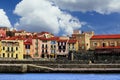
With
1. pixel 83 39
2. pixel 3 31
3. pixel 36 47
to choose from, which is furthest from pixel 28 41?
pixel 3 31

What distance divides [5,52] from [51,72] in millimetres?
35241

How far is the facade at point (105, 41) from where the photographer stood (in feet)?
383

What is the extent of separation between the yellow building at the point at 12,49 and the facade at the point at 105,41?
19048 millimetres

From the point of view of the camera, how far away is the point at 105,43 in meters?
118

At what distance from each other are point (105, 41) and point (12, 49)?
24.1 metres

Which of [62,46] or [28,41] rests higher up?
[28,41]

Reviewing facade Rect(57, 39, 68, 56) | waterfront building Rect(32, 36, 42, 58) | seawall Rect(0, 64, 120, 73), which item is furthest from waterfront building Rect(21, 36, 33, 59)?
seawall Rect(0, 64, 120, 73)

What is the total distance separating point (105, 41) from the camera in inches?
4636

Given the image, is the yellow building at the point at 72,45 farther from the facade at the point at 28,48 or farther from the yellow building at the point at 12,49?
the yellow building at the point at 12,49

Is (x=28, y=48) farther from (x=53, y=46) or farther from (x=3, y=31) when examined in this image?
(x=3, y=31)

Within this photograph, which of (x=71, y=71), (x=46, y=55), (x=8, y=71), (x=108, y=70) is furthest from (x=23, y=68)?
(x=46, y=55)

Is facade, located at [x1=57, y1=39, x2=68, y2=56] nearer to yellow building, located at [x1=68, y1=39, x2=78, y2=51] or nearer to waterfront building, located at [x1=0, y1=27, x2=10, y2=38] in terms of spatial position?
yellow building, located at [x1=68, y1=39, x2=78, y2=51]

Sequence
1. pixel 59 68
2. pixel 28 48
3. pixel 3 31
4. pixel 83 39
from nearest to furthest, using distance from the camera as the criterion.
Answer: pixel 59 68 → pixel 28 48 → pixel 83 39 → pixel 3 31

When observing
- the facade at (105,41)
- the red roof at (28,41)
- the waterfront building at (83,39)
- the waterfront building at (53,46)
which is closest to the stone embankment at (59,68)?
the red roof at (28,41)
